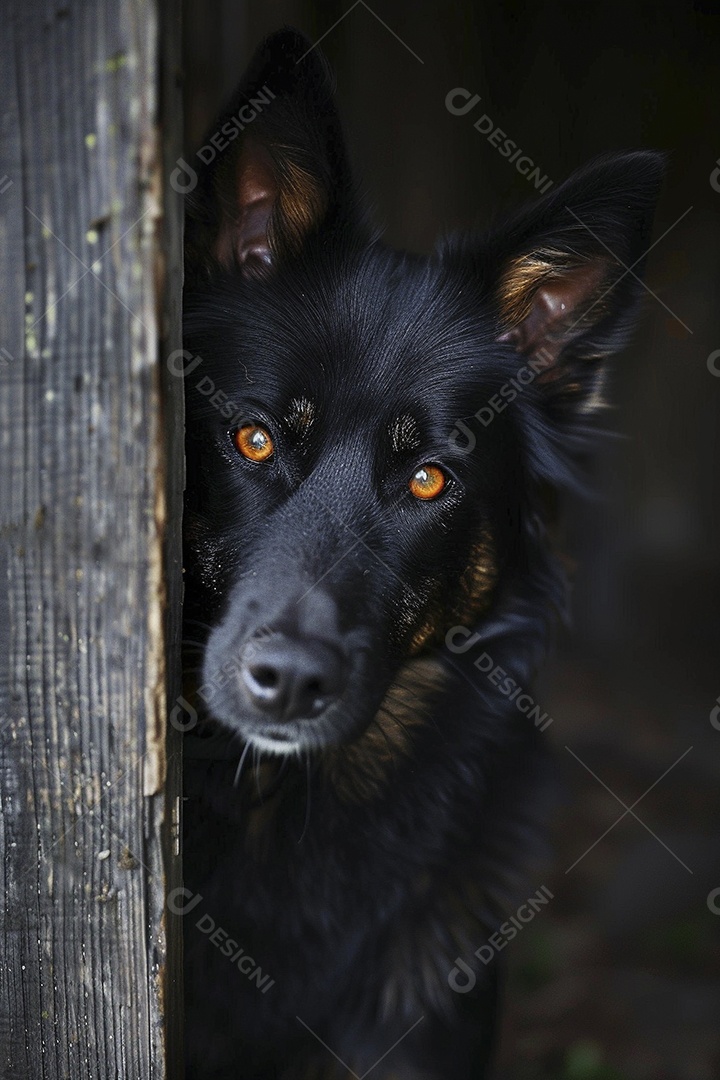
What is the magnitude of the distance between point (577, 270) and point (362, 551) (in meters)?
0.93

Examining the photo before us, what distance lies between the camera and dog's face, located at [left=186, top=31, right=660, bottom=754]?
177 cm

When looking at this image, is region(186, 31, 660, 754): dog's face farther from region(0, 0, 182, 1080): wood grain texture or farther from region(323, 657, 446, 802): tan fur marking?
region(0, 0, 182, 1080): wood grain texture

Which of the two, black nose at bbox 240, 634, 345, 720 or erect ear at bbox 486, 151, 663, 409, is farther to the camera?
erect ear at bbox 486, 151, 663, 409

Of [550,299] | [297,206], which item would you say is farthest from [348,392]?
[550,299]

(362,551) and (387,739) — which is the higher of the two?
(362,551)

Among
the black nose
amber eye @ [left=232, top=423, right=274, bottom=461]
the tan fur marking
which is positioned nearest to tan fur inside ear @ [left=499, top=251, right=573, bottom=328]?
amber eye @ [left=232, top=423, right=274, bottom=461]

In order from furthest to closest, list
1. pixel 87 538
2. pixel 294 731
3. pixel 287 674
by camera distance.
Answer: pixel 294 731, pixel 287 674, pixel 87 538

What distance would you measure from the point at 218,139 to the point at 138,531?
3.90 ft

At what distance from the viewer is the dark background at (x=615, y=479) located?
11.6 ft

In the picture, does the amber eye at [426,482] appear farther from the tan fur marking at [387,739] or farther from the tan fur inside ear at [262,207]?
the tan fur inside ear at [262,207]

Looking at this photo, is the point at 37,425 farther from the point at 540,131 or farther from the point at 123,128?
the point at 540,131

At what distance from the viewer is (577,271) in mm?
2127

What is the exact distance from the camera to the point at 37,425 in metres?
1.08

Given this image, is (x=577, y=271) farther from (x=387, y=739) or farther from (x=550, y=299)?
(x=387, y=739)
